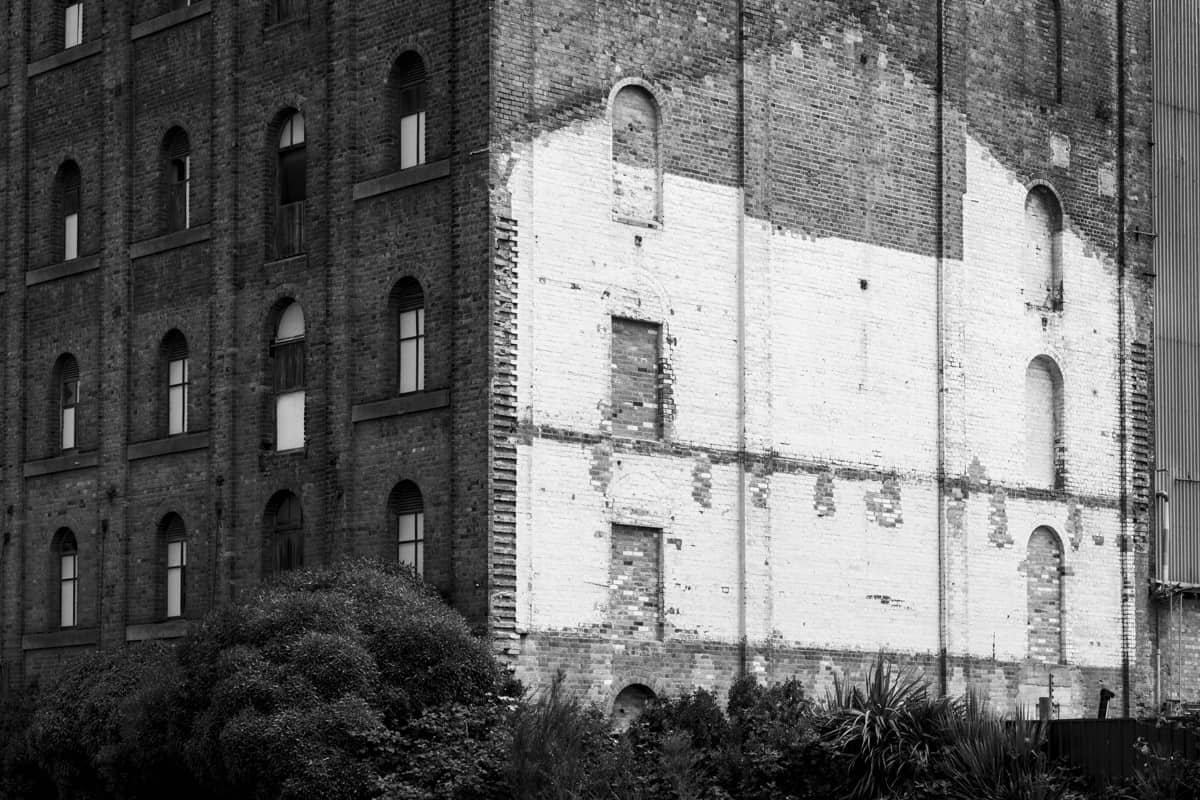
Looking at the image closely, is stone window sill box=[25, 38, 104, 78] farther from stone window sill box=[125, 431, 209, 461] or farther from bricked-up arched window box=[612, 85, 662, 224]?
bricked-up arched window box=[612, 85, 662, 224]

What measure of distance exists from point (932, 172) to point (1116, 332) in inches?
216

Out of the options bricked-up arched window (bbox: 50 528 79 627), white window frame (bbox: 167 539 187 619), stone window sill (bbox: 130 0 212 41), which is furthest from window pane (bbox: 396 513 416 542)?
stone window sill (bbox: 130 0 212 41)

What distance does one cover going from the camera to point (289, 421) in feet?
129

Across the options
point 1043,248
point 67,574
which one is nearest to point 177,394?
point 67,574

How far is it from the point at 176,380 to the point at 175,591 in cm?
378

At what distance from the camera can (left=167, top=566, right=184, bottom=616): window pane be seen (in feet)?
135

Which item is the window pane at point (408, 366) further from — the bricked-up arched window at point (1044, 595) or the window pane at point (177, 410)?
the bricked-up arched window at point (1044, 595)

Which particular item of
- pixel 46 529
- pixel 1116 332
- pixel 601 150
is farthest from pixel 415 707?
pixel 1116 332

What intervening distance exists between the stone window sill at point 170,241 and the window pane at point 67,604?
6327 millimetres

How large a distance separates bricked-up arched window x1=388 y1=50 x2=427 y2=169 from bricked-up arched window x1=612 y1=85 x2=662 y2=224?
3132 mm

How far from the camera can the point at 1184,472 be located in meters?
45.5

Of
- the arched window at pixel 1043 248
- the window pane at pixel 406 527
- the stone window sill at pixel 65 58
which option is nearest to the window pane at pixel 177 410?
the window pane at pixel 406 527

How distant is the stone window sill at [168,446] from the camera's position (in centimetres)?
4075

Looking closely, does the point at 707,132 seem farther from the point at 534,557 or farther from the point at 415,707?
the point at 415,707
